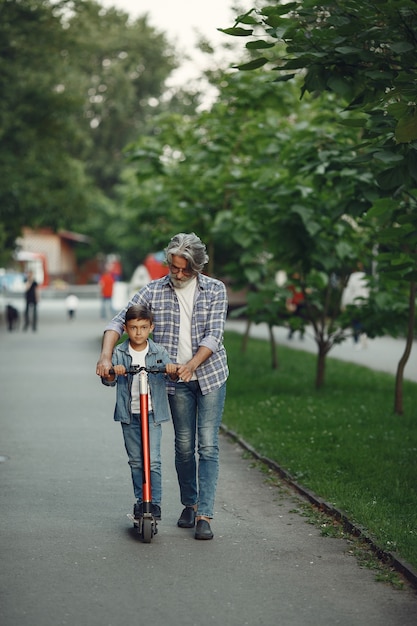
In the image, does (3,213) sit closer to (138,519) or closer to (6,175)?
(6,175)

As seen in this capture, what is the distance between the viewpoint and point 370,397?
15.5m

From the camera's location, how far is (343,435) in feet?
38.1

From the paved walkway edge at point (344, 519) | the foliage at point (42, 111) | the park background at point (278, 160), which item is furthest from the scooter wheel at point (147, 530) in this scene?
the foliage at point (42, 111)

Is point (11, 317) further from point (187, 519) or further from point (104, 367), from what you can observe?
point (104, 367)

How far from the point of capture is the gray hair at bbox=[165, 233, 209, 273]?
696 cm

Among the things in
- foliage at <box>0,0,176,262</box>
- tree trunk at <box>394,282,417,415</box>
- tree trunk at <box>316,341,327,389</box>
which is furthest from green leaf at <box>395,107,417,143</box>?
foliage at <box>0,0,176,262</box>

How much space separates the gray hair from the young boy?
36cm

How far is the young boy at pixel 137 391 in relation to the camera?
7.01 meters

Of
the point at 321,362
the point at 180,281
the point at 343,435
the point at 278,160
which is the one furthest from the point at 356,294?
the point at 180,281

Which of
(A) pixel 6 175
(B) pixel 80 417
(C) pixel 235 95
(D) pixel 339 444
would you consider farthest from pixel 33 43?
(D) pixel 339 444

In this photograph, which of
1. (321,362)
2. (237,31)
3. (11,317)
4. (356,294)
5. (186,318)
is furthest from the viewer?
(11,317)

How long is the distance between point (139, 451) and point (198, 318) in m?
0.87

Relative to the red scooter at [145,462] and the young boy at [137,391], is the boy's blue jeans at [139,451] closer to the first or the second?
the young boy at [137,391]

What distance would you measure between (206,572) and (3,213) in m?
33.2
